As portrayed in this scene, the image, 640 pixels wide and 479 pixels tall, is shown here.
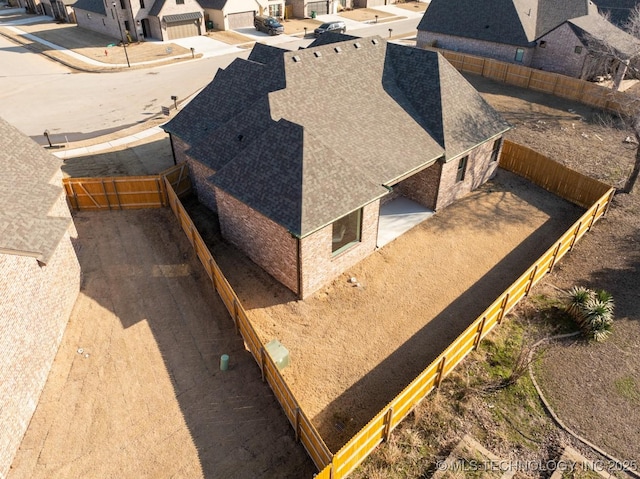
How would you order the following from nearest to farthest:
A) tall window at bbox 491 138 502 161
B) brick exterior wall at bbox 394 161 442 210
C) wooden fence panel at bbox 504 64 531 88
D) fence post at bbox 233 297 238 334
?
fence post at bbox 233 297 238 334
brick exterior wall at bbox 394 161 442 210
tall window at bbox 491 138 502 161
wooden fence panel at bbox 504 64 531 88

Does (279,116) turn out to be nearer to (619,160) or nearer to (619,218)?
(619,218)

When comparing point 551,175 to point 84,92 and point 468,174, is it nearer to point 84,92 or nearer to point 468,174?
point 468,174

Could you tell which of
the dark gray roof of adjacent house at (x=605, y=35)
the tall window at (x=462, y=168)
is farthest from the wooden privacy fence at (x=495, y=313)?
the dark gray roof of adjacent house at (x=605, y=35)

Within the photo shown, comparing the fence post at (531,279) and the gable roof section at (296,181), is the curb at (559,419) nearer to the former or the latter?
the fence post at (531,279)

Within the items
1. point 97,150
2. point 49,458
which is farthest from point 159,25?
point 49,458

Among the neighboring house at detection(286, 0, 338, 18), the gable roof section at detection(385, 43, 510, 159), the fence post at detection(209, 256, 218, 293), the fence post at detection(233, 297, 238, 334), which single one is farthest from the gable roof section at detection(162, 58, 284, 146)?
the neighboring house at detection(286, 0, 338, 18)

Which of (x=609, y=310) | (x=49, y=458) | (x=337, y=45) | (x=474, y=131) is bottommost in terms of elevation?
(x=49, y=458)

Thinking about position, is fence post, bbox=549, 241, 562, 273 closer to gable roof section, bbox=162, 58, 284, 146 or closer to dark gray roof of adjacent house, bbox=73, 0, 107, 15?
gable roof section, bbox=162, 58, 284, 146

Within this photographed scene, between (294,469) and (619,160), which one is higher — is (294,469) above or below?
below
